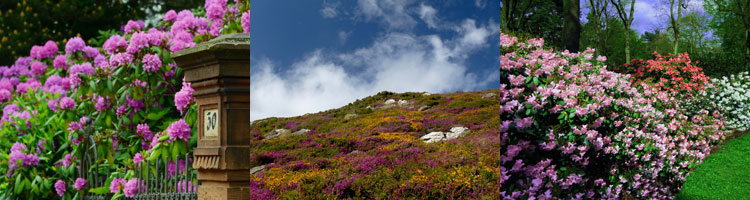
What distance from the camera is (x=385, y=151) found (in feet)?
10.3

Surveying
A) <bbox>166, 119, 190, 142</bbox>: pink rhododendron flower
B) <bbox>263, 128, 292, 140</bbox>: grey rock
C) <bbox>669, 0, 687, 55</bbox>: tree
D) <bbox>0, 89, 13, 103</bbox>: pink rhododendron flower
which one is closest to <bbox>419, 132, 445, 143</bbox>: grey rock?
<bbox>263, 128, 292, 140</bbox>: grey rock

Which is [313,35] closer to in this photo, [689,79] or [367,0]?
[367,0]

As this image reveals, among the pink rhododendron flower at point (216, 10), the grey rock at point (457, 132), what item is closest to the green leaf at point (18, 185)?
the pink rhododendron flower at point (216, 10)

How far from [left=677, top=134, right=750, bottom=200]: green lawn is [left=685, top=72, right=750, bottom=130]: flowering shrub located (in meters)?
0.23

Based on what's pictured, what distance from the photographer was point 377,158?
313 cm

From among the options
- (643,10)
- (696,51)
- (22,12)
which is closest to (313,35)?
(643,10)

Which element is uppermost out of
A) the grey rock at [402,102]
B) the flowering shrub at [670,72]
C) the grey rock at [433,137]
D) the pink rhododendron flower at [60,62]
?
the pink rhododendron flower at [60,62]

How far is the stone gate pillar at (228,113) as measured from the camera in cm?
363

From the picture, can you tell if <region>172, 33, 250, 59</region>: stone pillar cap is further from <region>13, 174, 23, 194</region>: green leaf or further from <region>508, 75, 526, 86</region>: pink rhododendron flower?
<region>13, 174, 23, 194</region>: green leaf

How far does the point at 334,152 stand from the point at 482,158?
789 millimetres

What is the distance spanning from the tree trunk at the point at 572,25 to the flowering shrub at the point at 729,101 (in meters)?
1.47

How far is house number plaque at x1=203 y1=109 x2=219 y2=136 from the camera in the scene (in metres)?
3.76

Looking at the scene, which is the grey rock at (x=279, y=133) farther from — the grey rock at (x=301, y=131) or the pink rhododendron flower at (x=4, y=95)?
the pink rhododendron flower at (x=4, y=95)

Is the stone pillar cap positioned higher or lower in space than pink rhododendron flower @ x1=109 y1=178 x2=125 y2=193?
higher
